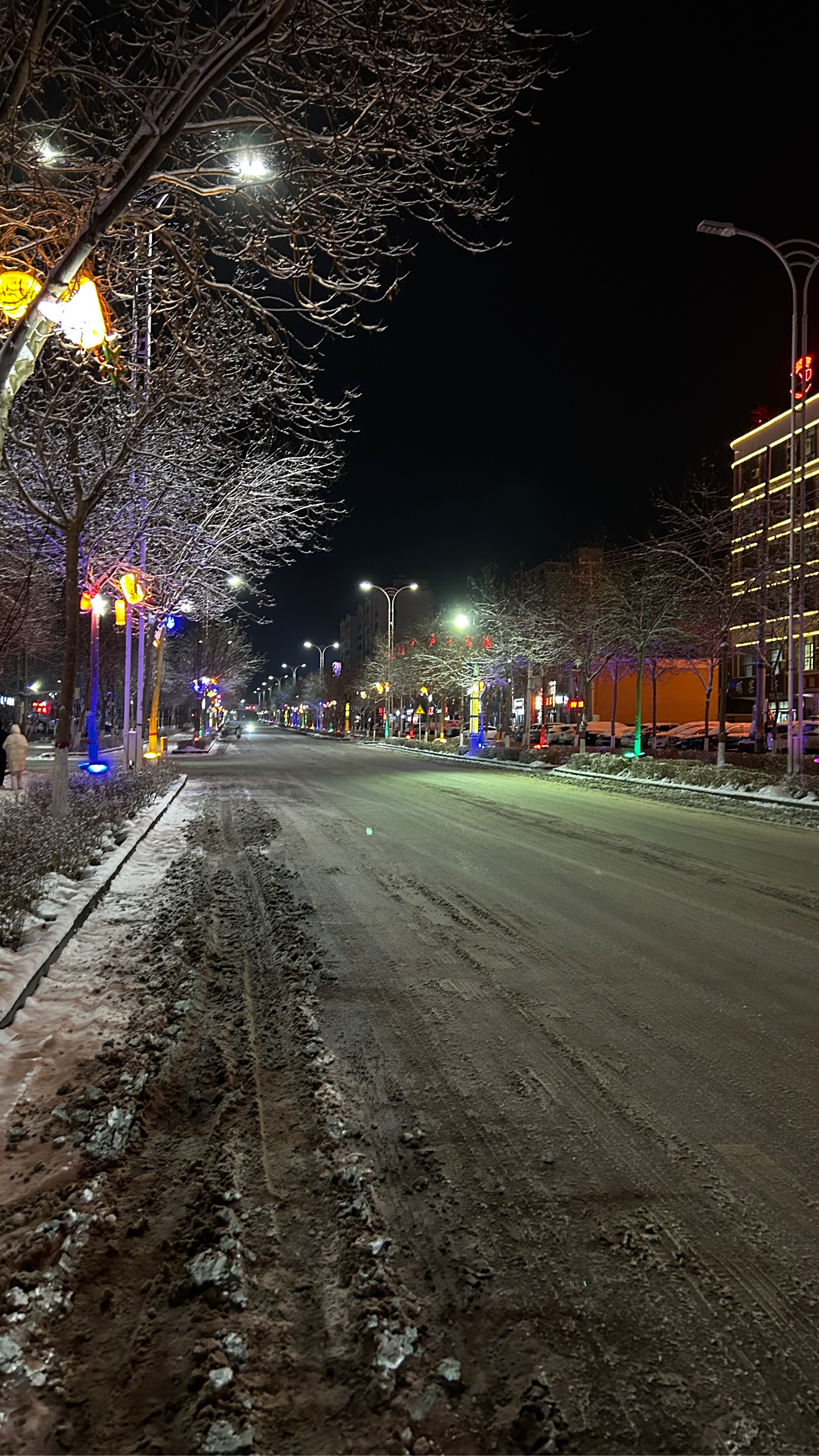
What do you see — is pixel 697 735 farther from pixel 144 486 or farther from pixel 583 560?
pixel 144 486

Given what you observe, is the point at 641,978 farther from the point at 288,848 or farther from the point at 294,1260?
the point at 288,848

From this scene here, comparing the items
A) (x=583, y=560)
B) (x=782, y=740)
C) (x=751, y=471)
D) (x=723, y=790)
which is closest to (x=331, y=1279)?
(x=723, y=790)

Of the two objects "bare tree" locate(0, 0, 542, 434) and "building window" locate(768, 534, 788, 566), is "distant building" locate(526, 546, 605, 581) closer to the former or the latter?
"building window" locate(768, 534, 788, 566)

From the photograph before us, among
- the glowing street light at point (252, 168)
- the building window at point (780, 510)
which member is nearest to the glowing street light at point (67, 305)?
the glowing street light at point (252, 168)

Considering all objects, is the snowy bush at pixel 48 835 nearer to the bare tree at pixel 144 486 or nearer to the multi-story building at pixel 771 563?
the bare tree at pixel 144 486

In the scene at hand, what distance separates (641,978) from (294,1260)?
3737 mm

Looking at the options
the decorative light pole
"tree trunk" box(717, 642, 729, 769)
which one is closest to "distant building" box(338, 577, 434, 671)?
the decorative light pole

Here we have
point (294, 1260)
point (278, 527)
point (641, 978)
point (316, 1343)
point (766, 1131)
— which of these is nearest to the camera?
point (316, 1343)

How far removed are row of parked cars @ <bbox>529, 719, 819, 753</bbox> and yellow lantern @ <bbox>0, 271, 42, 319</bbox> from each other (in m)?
28.7

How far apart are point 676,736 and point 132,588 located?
1359 inches

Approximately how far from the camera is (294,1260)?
2.75 metres

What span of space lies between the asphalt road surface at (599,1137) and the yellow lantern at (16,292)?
239 inches

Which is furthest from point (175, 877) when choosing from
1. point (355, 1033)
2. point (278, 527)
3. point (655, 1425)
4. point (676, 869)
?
point (278, 527)

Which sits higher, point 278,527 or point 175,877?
point 278,527
